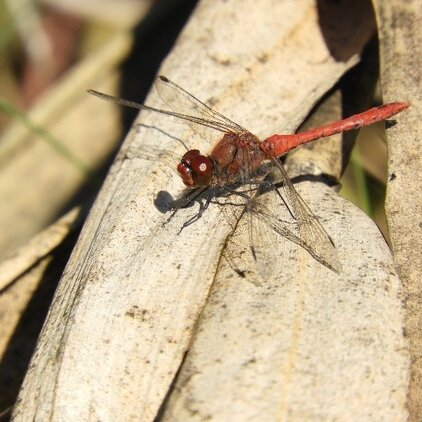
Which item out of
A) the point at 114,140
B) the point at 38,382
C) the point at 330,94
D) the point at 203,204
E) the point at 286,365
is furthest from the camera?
the point at 114,140

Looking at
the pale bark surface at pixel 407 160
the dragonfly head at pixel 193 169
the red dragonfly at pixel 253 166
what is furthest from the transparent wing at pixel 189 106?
the pale bark surface at pixel 407 160

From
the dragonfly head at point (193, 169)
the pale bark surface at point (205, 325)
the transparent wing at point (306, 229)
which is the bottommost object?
the pale bark surface at point (205, 325)

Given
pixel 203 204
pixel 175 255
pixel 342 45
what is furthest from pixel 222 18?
pixel 175 255

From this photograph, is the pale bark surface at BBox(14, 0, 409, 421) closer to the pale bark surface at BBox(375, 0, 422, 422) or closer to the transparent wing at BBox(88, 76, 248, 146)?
the pale bark surface at BBox(375, 0, 422, 422)

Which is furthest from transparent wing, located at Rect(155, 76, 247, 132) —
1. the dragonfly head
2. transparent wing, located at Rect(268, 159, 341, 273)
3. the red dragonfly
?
transparent wing, located at Rect(268, 159, 341, 273)

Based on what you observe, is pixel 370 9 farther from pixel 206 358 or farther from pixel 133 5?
pixel 133 5

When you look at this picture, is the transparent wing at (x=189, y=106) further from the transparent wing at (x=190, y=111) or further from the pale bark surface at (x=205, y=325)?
the pale bark surface at (x=205, y=325)
